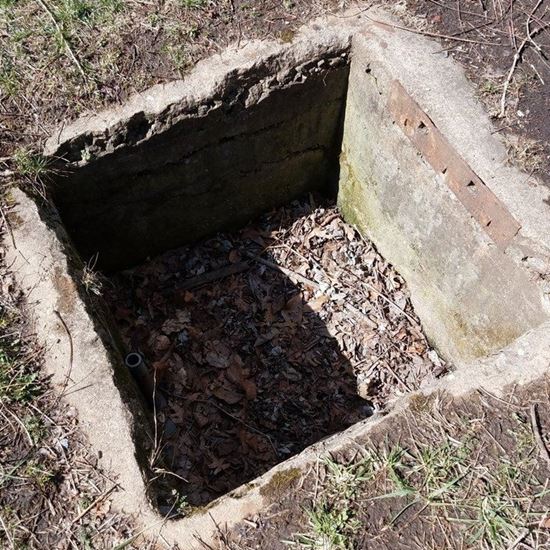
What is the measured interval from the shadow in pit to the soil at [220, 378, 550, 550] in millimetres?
1118

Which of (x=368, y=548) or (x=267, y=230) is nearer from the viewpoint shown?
(x=368, y=548)

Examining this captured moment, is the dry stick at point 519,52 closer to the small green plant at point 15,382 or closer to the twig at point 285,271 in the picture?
the twig at point 285,271

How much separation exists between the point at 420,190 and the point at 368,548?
219 cm

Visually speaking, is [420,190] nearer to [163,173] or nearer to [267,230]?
[267,230]

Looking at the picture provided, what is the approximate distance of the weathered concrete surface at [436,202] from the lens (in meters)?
3.27

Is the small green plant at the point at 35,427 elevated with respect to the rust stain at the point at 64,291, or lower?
lower

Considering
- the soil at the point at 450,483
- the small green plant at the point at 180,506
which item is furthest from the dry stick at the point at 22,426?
the soil at the point at 450,483

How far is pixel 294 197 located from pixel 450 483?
2.76 meters

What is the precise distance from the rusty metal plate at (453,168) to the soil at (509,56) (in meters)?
0.28

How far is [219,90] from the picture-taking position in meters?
3.59

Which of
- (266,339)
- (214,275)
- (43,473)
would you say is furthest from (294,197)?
(43,473)

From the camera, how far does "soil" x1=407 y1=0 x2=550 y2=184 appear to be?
11.1ft

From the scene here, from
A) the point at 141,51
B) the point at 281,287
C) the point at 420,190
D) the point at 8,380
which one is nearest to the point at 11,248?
the point at 8,380

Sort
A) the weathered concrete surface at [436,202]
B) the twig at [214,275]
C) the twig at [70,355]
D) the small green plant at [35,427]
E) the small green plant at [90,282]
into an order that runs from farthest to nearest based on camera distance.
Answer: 1. the twig at [214,275]
2. the weathered concrete surface at [436,202]
3. the small green plant at [90,282]
4. the twig at [70,355]
5. the small green plant at [35,427]
